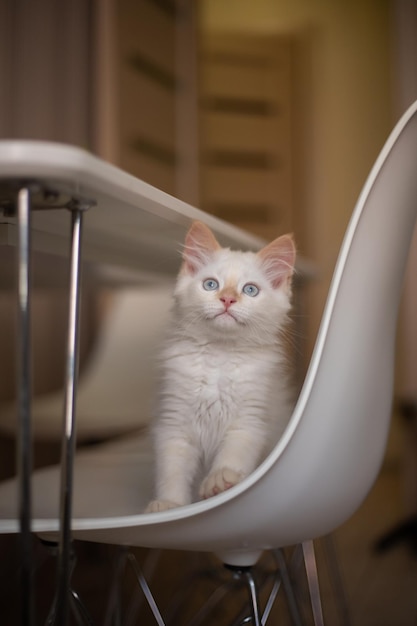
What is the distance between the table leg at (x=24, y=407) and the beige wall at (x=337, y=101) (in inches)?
120

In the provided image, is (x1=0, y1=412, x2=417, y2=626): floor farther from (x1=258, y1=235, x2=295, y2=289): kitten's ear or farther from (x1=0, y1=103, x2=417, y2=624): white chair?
(x1=258, y1=235, x2=295, y2=289): kitten's ear

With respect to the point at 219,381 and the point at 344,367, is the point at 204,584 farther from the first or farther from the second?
the point at 344,367

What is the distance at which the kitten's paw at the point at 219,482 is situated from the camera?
2.47 feet

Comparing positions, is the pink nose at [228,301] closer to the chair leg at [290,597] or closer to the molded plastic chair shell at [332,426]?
the molded plastic chair shell at [332,426]

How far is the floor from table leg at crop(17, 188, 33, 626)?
56cm

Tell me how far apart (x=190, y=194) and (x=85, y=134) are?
0.72 meters

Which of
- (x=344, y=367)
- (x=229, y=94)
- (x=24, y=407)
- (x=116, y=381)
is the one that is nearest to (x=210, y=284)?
(x=344, y=367)

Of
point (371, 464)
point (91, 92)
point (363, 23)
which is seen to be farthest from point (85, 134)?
point (371, 464)

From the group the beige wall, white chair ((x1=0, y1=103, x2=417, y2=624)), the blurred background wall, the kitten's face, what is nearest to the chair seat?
white chair ((x1=0, y1=103, x2=417, y2=624))

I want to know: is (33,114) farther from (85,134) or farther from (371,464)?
(371,464)

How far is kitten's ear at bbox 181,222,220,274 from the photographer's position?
0.86m

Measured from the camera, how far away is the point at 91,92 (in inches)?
113

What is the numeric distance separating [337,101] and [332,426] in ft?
11.0

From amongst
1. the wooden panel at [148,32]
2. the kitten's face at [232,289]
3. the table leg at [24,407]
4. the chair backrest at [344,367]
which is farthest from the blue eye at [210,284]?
the wooden panel at [148,32]
